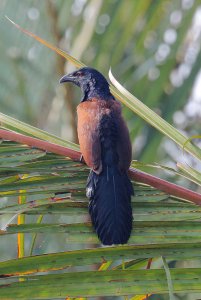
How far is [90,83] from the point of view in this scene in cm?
410

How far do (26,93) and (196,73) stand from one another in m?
1.23

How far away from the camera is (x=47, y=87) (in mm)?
5645

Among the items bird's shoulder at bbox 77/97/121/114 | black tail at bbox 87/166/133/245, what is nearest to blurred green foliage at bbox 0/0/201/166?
bird's shoulder at bbox 77/97/121/114

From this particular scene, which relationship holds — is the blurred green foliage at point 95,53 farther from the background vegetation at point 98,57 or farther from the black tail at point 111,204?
the black tail at point 111,204

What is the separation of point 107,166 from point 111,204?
0.32m

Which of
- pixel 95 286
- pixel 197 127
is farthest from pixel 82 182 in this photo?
pixel 197 127

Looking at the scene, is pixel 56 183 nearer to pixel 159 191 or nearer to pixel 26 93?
pixel 159 191

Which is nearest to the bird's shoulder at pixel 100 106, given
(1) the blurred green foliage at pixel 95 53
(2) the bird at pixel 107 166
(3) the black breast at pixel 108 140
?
(2) the bird at pixel 107 166

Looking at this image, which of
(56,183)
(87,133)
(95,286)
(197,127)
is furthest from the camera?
(197,127)

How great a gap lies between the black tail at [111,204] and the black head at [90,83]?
1004 millimetres

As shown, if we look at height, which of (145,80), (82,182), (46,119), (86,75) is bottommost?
(46,119)

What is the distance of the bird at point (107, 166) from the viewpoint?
8.52ft

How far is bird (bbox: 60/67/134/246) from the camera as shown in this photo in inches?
102

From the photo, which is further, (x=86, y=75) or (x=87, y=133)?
(x=86, y=75)
